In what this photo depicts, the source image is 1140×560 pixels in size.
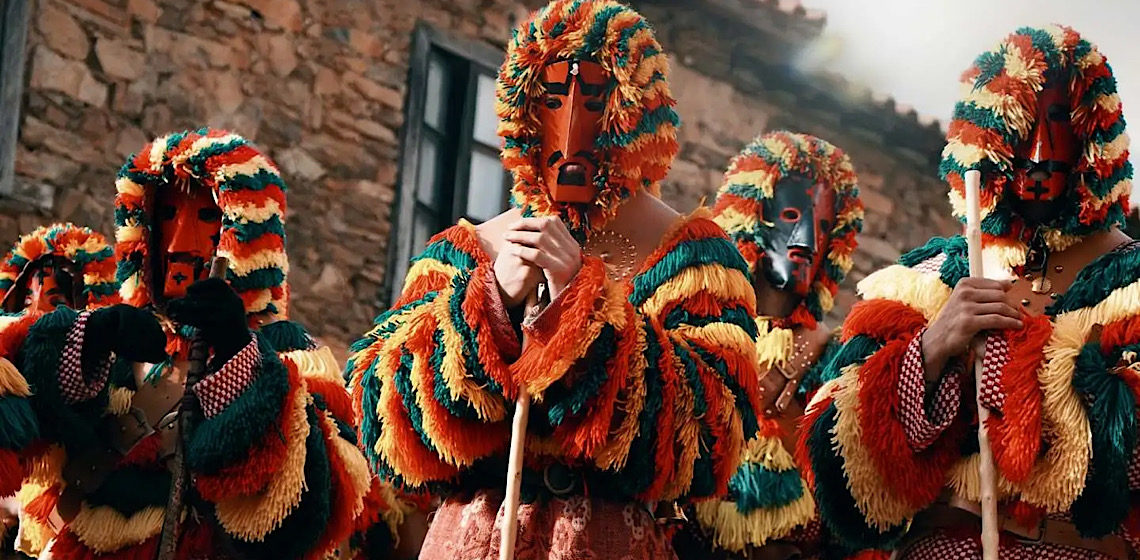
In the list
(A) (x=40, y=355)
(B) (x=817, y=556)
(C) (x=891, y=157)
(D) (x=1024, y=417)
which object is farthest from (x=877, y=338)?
(C) (x=891, y=157)

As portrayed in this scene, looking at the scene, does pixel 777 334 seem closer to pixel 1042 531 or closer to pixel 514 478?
pixel 1042 531

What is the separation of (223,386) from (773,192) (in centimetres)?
293

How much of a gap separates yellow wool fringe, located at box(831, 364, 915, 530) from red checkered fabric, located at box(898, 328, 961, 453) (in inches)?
5.4

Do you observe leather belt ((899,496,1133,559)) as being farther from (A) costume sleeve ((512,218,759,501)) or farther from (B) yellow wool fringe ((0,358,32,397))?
(B) yellow wool fringe ((0,358,32,397))

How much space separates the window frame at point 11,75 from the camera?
918cm

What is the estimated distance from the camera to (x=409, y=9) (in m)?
11.1

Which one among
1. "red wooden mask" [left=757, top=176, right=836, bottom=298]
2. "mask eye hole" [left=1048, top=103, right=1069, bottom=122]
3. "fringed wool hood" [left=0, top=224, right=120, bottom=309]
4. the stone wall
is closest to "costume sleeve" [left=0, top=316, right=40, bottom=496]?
"fringed wool hood" [left=0, top=224, right=120, bottom=309]

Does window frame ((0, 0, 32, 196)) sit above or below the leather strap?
above

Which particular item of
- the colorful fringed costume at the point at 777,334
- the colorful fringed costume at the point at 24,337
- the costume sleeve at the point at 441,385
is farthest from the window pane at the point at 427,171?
the costume sleeve at the point at 441,385

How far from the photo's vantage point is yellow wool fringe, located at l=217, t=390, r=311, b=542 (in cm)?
Answer: 512

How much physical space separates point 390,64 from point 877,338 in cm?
657

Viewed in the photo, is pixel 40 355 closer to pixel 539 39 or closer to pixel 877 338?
pixel 539 39

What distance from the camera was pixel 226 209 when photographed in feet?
18.5

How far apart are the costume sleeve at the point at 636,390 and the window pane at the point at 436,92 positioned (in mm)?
6928
